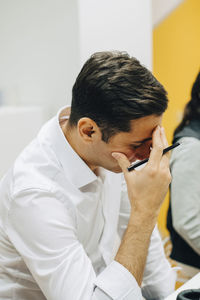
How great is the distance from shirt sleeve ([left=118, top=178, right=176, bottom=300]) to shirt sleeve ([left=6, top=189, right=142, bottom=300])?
0.37 metres

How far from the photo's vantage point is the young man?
→ 1058 mm

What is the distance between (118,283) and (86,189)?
34 centimetres

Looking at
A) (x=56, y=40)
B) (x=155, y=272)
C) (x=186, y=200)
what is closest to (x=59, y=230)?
(x=155, y=272)

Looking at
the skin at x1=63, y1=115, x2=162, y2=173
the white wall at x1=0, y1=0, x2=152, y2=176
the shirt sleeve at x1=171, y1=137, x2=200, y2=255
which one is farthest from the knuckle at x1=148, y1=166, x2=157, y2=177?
the white wall at x1=0, y1=0, x2=152, y2=176

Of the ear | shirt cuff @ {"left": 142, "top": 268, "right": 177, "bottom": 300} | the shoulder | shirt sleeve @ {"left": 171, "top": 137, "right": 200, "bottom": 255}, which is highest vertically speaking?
the ear

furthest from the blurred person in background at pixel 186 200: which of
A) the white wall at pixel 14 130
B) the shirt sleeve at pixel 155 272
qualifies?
the white wall at pixel 14 130

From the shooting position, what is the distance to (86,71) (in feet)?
3.83

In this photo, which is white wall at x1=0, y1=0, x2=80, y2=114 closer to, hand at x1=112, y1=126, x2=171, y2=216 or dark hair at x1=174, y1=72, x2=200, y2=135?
dark hair at x1=174, y1=72, x2=200, y2=135

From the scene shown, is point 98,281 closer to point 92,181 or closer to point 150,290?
point 92,181

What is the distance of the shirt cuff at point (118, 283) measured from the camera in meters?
1.04

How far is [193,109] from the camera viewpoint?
2.02 metres

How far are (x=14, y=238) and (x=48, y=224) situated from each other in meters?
0.12

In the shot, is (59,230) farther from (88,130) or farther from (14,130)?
(14,130)

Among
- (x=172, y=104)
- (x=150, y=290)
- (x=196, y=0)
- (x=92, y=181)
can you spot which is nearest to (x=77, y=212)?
(x=92, y=181)
